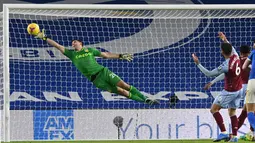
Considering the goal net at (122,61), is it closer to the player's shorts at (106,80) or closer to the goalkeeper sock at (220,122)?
the player's shorts at (106,80)

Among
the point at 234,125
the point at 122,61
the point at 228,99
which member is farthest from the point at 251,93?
the point at 122,61

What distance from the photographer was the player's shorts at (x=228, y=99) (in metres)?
12.9

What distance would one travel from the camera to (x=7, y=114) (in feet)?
39.3

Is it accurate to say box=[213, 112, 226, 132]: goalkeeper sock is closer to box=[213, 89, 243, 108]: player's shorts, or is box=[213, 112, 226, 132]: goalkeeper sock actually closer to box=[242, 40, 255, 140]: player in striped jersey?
box=[213, 89, 243, 108]: player's shorts

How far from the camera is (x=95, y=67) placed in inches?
550

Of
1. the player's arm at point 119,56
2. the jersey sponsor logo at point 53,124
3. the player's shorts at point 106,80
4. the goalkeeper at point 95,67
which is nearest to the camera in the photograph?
the player's arm at point 119,56

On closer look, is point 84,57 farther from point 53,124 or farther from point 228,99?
point 53,124

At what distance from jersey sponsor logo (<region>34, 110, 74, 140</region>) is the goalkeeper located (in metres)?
3.04

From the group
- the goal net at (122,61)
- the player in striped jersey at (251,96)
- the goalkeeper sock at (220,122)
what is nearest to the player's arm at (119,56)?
the goalkeeper sock at (220,122)

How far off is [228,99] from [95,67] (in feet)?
7.60

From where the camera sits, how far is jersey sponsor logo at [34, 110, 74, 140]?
1702 centimetres

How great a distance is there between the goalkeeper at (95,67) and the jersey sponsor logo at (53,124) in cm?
304

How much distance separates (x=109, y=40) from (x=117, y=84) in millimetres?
4699

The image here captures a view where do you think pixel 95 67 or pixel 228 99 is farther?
pixel 95 67
